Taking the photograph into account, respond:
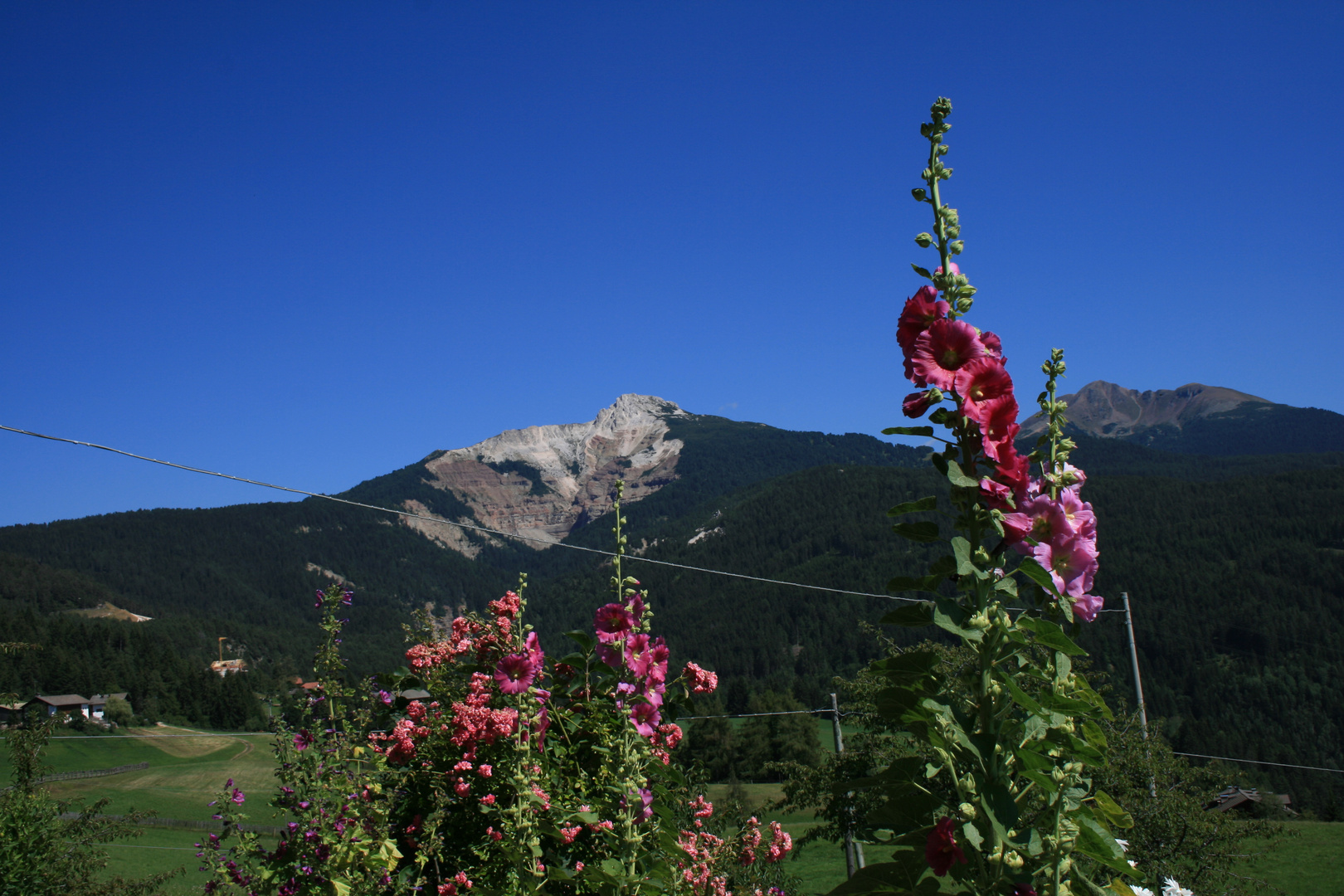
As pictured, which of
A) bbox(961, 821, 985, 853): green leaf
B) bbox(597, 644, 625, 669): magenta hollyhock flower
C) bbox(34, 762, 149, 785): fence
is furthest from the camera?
bbox(34, 762, 149, 785): fence

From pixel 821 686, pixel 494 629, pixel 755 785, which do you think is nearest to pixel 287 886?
pixel 494 629

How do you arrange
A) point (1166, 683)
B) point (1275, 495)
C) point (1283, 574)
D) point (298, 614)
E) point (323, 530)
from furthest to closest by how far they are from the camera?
point (323, 530) < point (298, 614) < point (1275, 495) < point (1283, 574) < point (1166, 683)

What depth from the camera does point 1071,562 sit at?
1.53m

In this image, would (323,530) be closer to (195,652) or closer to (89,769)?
(195,652)

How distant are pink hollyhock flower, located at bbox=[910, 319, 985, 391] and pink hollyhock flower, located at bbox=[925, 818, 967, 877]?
746mm

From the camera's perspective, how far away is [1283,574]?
89625mm

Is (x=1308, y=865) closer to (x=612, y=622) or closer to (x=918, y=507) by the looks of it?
(x=612, y=622)

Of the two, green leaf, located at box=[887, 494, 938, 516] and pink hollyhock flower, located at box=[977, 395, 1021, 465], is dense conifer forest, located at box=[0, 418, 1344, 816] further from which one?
pink hollyhock flower, located at box=[977, 395, 1021, 465]

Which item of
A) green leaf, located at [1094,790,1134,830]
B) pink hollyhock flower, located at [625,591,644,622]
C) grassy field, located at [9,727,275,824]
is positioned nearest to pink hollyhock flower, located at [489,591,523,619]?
pink hollyhock flower, located at [625,591,644,622]

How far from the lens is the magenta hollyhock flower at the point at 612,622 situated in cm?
254

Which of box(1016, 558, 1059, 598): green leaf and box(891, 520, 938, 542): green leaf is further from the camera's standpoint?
box(891, 520, 938, 542): green leaf

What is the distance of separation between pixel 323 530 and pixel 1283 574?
7079 inches

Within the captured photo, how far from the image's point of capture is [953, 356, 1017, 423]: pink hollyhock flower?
1470mm

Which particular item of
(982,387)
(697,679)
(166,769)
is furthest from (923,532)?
(166,769)
